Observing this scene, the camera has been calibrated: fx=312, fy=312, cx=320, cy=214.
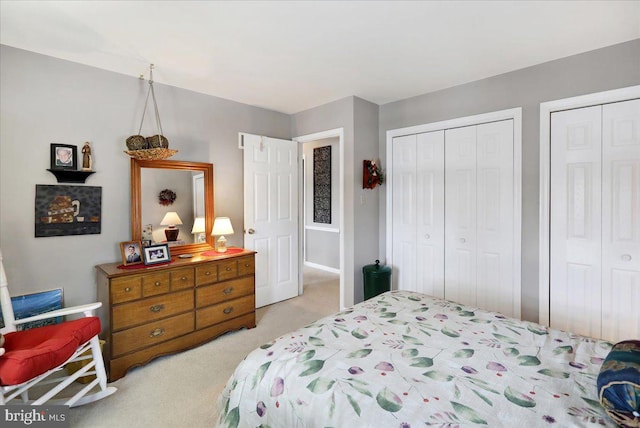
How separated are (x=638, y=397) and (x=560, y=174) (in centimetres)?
221

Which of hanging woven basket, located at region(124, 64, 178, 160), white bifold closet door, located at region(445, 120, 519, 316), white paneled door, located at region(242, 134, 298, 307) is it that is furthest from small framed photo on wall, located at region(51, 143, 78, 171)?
white bifold closet door, located at region(445, 120, 519, 316)

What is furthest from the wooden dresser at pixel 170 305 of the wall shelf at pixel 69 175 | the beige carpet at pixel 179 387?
the wall shelf at pixel 69 175

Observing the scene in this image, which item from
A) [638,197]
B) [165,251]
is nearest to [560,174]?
[638,197]

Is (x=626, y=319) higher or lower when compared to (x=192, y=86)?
lower

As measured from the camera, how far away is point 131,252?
2.66 metres

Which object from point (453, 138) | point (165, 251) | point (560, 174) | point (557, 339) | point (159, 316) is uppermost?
point (453, 138)

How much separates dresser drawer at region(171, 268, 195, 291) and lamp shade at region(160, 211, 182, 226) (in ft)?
2.01

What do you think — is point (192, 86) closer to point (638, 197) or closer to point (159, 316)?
point (159, 316)

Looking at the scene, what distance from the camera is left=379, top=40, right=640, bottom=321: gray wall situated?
2396 millimetres

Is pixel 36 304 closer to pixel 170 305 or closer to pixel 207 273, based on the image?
pixel 170 305

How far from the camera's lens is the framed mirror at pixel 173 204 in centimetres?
291

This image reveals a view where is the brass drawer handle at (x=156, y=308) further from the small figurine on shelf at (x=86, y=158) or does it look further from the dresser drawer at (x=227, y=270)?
the small figurine on shelf at (x=86, y=158)

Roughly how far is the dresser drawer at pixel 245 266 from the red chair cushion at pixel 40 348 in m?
→ 1.27

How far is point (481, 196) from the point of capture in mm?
3094
